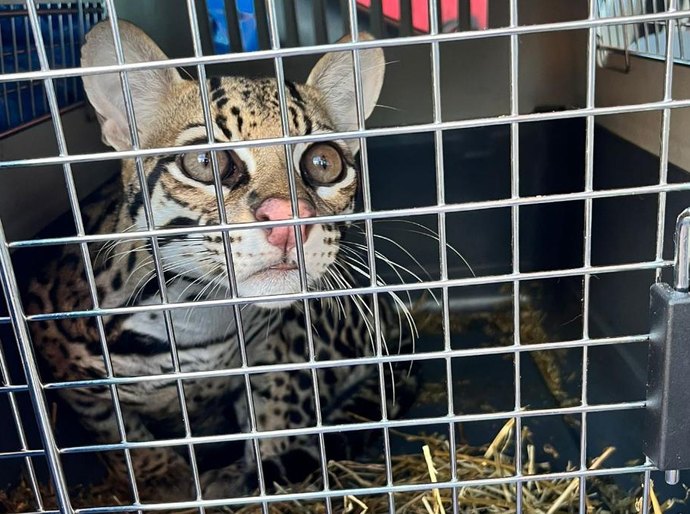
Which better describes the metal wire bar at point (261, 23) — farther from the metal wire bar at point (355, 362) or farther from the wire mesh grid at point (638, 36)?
the metal wire bar at point (355, 362)

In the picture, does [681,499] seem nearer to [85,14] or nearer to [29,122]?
[29,122]

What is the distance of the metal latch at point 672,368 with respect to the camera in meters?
0.78

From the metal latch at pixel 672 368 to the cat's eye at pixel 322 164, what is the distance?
0.72 metres

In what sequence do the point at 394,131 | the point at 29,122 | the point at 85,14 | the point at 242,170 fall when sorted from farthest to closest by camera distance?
the point at 85,14
the point at 29,122
the point at 242,170
the point at 394,131

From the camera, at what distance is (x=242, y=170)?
1246 mm

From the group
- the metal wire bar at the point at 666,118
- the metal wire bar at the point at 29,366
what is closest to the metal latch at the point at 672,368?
the metal wire bar at the point at 666,118

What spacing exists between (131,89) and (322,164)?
366 mm

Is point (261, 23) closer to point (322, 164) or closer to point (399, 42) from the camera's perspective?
point (322, 164)

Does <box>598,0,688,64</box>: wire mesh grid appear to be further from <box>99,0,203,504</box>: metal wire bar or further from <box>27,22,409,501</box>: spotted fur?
<box>99,0,203,504</box>: metal wire bar

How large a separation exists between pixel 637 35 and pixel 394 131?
941 millimetres

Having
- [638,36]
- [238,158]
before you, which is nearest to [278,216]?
[238,158]

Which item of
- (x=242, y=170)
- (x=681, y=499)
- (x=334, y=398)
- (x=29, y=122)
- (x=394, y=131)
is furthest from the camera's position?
(x=334, y=398)

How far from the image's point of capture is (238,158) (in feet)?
4.11

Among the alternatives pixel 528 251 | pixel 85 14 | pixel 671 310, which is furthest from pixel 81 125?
pixel 671 310
